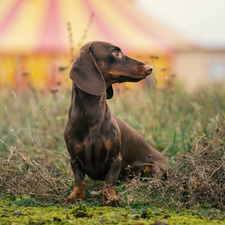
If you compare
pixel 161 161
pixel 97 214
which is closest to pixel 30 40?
pixel 161 161

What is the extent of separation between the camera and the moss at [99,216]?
1.98 metres

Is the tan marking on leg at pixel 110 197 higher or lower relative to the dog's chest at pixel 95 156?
lower

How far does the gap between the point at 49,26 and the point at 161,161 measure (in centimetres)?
1020

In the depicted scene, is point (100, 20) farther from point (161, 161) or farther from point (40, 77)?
point (161, 161)

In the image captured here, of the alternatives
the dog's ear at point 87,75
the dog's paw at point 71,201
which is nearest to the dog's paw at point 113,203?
the dog's paw at point 71,201

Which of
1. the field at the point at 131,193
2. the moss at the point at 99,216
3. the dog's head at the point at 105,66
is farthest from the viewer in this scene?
the dog's head at the point at 105,66

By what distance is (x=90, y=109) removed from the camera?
2.64 metres

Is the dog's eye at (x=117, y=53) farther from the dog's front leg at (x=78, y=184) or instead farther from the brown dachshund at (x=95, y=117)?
the dog's front leg at (x=78, y=184)

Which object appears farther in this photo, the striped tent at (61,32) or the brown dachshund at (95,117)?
the striped tent at (61,32)

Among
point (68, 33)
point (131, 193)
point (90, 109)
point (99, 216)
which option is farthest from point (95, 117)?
point (68, 33)

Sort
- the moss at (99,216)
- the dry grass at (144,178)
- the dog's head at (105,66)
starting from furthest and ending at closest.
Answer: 1. the dog's head at (105,66)
2. the dry grass at (144,178)
3. the moss at (99,216)

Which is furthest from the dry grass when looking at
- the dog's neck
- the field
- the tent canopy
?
the tent canopy

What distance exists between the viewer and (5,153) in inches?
144

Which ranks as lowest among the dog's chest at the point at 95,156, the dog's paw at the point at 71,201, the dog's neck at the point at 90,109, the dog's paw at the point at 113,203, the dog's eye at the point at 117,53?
the dog's paw at the point at 71,201
